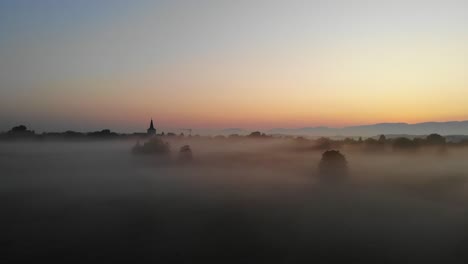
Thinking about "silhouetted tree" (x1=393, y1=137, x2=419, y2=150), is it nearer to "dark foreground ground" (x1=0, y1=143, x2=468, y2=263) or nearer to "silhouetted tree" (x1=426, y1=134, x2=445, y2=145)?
"silhouetted tree" (x1=426, y1=134, x2=445, y2=145)

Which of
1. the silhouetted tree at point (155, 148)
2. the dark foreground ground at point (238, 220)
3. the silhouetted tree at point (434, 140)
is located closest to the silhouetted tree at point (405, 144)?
the silhouetted tree at point (434, 140)

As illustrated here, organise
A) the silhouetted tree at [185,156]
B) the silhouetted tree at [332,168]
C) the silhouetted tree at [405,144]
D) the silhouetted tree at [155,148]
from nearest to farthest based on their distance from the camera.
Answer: the silhouetted tree at [332,168]
the silhouetted tree at [185,156]
the silhouetted tree at [405,144]
the silhouetted tree at [155,148]

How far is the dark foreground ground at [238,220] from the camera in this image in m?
39.2

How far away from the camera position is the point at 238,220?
52.4m

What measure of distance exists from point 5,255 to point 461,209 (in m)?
57.6

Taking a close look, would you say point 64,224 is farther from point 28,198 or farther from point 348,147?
point 348,147

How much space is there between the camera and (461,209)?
198 feet

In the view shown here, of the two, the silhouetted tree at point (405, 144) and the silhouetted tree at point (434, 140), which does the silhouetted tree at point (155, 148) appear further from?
the silhouetted tree at point (434, 140)

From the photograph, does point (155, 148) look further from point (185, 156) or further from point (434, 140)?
point (434, 140)

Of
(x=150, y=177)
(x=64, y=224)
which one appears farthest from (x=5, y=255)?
(x=150, y=177)

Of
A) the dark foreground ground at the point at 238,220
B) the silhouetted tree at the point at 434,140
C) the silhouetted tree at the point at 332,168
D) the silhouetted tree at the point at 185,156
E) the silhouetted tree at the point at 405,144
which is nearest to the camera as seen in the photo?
the dark foreground ground at the point at 238,220

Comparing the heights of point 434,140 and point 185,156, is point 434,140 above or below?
above

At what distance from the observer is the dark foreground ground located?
39156 millimetres

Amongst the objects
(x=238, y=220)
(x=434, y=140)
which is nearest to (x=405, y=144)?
(x=434, y=140)
